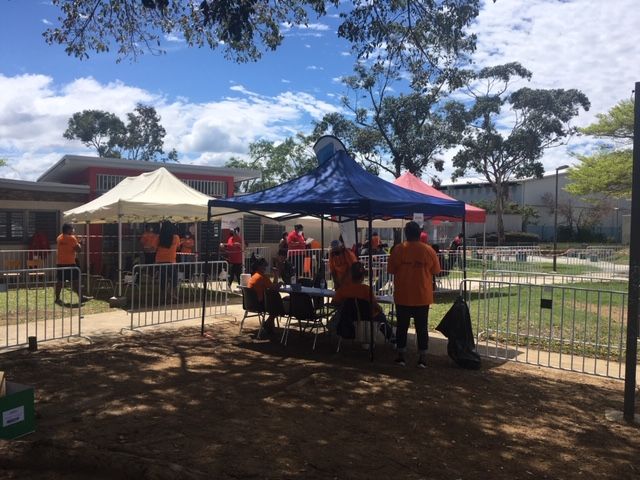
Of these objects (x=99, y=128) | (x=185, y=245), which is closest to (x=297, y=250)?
(x=185, y=245)

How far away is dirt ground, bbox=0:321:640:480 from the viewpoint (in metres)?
3.57

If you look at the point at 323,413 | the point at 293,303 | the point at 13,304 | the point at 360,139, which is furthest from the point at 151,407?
the point at 360,139

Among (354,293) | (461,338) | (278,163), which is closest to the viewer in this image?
(461,338)

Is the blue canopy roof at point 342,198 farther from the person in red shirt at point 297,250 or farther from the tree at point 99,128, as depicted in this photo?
the tree at point 99,128

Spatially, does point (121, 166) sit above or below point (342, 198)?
above

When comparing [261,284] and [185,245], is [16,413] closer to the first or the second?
[261,284]

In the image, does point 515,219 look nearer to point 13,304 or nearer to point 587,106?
point 587,106

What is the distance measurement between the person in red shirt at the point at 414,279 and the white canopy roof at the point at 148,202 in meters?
6.87

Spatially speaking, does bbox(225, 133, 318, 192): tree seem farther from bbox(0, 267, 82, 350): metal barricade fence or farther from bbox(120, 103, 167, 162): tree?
bbox(0, 267, 82, 350): metal barricade fence

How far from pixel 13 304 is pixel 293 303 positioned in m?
7.58

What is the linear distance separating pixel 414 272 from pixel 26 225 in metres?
15.4

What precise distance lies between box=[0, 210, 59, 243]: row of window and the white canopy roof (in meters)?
4.38

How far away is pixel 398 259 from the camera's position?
6.47 m

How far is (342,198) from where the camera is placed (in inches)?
279
